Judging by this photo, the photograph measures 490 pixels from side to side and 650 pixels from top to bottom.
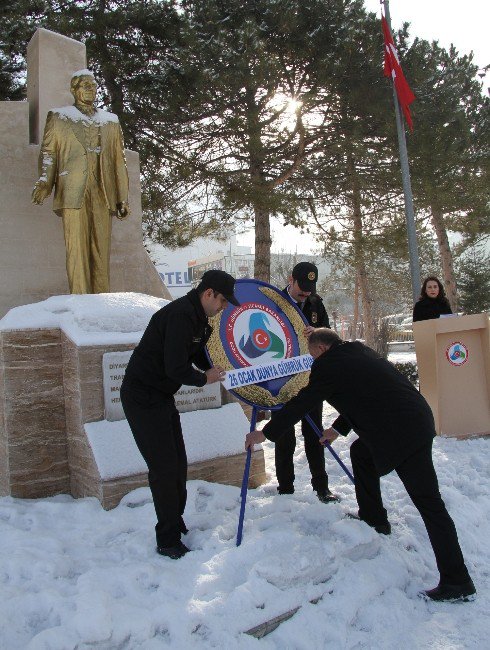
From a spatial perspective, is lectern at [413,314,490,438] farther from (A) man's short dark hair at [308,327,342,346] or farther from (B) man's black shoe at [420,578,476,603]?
(B) man's black shoe at [420,578,476,603]

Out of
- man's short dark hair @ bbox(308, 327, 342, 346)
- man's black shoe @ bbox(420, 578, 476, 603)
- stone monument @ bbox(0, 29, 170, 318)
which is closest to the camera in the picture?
man's black shoe @ bbox(420, 578, 476, 603)

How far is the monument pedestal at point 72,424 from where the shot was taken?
3756 millimetres

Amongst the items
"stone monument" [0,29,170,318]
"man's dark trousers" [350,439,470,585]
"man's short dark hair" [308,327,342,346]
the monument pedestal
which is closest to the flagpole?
"stone monument" [0,29,170,318]

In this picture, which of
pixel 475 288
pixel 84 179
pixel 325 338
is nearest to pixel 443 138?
pixel 475 288

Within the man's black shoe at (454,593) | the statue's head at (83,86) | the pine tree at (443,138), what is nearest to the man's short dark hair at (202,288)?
the man's black shoe at (454,593)

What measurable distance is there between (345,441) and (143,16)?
931 cm

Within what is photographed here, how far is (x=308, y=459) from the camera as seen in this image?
3.99 m

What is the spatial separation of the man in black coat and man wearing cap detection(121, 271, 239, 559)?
51cm

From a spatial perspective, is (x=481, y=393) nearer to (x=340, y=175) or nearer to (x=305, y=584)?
(x=305, y=584)

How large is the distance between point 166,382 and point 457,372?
4.06 m

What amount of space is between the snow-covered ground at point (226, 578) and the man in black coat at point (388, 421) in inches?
9.6

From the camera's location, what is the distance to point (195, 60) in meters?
10.1

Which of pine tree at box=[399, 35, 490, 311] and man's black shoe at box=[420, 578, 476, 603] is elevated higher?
pine tree at box=[399, 35, 490, 311]

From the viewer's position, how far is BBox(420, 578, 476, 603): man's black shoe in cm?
279
